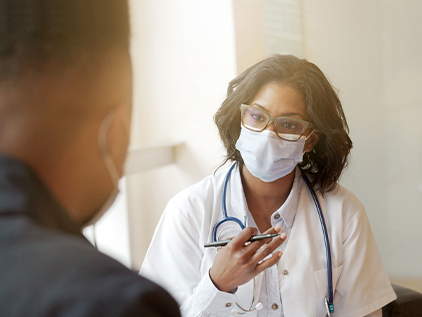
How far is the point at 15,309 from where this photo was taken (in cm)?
20

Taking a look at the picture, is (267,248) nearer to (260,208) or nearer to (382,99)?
(260,208)

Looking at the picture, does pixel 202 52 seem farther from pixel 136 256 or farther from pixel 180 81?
pixel 136 256

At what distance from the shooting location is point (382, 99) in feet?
5.02

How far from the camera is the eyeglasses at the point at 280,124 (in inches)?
45.0

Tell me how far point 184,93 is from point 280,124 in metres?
0.78

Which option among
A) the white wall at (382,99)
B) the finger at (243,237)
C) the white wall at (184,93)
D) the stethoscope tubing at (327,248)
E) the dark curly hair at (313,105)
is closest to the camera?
the finger at (243,237)

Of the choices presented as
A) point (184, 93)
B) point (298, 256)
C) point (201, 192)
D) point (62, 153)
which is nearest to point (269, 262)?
point (298, 256)

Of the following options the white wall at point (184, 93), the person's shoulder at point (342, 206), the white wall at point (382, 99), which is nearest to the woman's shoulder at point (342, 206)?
the person's shoulder at point (342, 206)

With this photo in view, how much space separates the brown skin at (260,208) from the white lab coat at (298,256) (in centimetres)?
7

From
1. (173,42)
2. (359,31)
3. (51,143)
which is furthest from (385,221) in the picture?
(51,143)

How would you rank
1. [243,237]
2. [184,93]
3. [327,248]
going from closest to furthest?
1. [243,237]
2. [327,248]
3. [184,93]

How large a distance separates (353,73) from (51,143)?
4.99 ft

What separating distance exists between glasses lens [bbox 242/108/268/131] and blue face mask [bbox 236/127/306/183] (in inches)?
0.7

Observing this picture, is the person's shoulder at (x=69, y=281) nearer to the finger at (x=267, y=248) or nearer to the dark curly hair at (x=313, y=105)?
the finger at (x=267, y=248)
